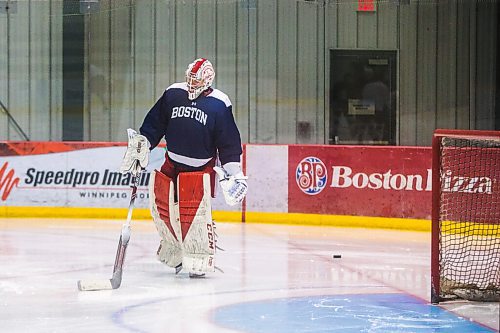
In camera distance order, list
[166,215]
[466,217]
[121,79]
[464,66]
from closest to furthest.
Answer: [166,215] → [466,217] → [464,66] → [121,79]

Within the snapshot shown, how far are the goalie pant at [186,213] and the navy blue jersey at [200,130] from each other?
0.35ft

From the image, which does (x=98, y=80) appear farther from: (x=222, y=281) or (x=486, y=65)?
(x=222, y=281)

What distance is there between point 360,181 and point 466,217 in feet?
6.65

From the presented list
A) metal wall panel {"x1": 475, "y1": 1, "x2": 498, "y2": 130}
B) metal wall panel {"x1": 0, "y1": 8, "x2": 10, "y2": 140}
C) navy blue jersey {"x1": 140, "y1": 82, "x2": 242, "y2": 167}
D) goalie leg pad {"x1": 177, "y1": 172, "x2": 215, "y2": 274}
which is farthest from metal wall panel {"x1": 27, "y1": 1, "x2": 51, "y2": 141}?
goalie leg pad {"x1": 177, "y1": 172, "x2": 215, "y2": 274}

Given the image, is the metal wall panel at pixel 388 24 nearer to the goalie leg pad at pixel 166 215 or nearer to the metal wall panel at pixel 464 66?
the metal wall panel at pixel 464 66

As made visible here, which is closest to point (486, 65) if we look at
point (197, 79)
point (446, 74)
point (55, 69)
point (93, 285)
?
point (446, 74)

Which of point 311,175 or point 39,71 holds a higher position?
point 39,71

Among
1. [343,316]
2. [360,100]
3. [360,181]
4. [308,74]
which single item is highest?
[308,74]

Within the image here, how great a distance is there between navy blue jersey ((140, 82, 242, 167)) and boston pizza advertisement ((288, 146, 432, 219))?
390 centimetres

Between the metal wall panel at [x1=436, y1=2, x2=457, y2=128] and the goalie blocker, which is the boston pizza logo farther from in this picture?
the goalie blocker

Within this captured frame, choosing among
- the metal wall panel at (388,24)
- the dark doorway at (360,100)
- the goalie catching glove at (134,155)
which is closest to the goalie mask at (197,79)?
the goalie catching glove at (134,155)

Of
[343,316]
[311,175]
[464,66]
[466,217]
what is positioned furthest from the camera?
[464,66]

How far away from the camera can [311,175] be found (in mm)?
11141

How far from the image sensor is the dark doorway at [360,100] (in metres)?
13.2
